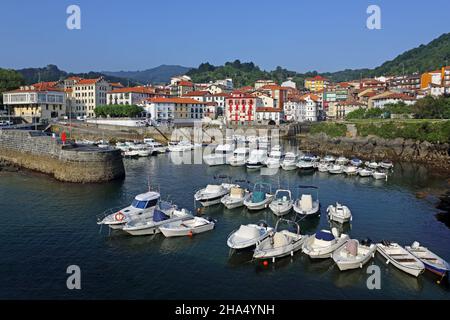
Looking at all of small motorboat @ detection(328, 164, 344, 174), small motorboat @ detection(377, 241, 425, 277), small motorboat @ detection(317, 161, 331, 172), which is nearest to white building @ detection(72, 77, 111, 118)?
small motorboat @ detection(317, 161, 331, 172)

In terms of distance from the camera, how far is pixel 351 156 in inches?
2409

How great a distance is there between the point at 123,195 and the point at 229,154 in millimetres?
25648

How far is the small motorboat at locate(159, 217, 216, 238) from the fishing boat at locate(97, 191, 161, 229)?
7.81 feet

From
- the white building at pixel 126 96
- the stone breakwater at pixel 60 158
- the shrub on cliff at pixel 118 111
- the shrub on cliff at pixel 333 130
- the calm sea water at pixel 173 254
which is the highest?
the white building at pixel 126 96

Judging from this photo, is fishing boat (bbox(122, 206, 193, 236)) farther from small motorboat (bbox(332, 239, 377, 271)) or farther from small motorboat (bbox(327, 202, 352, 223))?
small motorboat (bbox(332, 239, 377, 271))

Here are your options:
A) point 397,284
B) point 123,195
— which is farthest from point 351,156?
point 397,284

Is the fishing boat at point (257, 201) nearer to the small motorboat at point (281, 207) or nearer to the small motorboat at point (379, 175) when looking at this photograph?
the small motorboat at point (281, 207)

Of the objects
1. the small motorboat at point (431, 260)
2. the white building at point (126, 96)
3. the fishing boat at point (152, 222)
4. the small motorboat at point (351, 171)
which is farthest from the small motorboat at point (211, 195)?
the white building at point (126, 96)

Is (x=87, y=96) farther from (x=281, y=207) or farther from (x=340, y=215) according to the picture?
(x=340, y=215)

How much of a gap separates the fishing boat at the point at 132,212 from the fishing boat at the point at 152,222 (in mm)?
505

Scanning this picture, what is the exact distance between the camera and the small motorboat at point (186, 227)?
82.8 feet

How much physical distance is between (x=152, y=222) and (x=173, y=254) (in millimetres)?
3843

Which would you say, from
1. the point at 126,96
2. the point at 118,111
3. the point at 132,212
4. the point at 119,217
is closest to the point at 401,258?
the point at 132,212

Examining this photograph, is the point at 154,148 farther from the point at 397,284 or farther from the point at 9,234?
the point at 397,284
